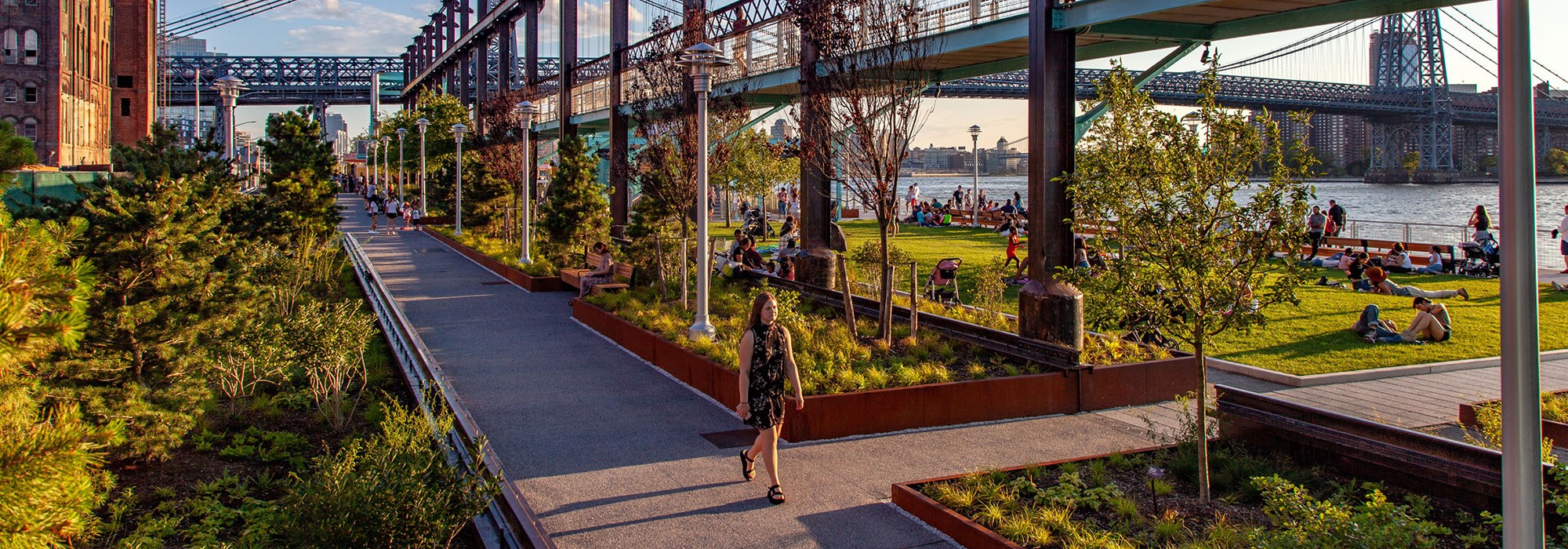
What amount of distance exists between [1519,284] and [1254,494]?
341cm

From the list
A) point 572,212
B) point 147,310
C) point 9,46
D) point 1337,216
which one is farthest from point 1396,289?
point 9,46

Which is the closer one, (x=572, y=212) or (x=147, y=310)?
(x=147, y=310)

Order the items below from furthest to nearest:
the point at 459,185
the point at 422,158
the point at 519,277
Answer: the point at 422,158 → the point at 459,185 → the point at 519,277

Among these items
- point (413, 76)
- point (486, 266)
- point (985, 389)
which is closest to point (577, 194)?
point (486, 266)

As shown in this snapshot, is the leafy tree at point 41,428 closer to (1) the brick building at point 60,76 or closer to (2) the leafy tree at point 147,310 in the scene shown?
(2) the leafy tree at point 147,310

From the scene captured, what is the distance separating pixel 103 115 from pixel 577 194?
58.5m

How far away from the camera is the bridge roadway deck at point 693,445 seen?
263 inches

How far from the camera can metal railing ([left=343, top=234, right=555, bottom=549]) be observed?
603 cm

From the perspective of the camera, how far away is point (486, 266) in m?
23.4

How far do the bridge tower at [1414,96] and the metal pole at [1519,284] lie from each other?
59.5m

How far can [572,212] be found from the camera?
2208cm

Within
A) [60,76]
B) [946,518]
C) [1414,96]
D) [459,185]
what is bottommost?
[946,518]

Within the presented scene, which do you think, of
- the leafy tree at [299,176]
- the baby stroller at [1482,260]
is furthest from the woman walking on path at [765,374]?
the baby stroller at [1482,260]

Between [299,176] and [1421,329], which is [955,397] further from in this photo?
[299,176]
